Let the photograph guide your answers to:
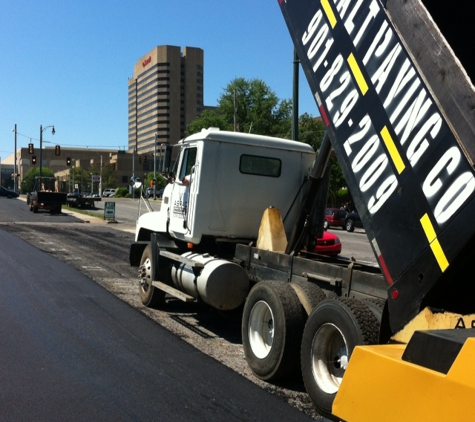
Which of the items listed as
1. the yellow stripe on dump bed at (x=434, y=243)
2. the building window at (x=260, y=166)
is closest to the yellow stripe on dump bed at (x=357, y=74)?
the yellow stripe on dump bed at (x=434, y=243)

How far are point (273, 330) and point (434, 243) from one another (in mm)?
2462

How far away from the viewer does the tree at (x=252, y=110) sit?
70.9 m

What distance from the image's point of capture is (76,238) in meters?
22.4

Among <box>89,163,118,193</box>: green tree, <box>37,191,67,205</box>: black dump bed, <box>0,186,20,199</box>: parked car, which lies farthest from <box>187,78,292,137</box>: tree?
<box>89,163,118,193</box>: green tree

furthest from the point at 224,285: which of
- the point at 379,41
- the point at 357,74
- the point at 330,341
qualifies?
the point at 379,41

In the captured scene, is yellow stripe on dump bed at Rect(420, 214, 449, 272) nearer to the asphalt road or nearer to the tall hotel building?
the asphalt road

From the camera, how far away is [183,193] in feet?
29.0

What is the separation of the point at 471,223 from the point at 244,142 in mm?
5179

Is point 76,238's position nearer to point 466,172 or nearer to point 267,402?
point 267,402

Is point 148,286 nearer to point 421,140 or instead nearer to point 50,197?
point 421,140

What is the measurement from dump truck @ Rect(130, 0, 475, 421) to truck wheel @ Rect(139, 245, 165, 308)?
7.15 ft

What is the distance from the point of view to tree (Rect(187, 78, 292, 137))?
70938 mm

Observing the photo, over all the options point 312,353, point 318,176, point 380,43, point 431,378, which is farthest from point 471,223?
point 318,176

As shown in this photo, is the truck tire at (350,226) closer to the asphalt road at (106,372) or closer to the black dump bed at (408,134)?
the asphalt road at (106,372)
